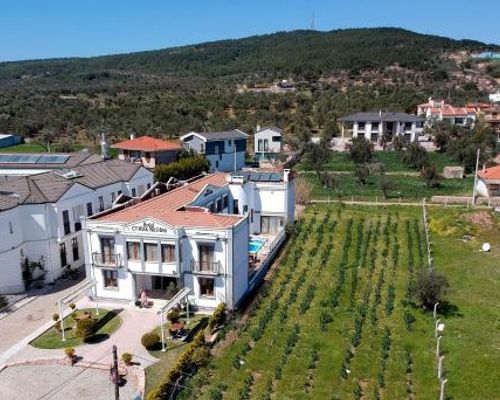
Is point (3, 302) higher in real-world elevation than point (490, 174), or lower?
lower

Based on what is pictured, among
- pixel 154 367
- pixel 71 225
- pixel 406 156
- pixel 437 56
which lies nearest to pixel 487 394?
pixel 154 367

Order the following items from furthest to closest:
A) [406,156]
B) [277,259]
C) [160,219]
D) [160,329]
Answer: [406,156] < [277,259] < [160,219] < [160,329]

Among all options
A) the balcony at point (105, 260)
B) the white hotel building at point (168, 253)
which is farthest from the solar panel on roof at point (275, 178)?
the balcony at point (105, 260)

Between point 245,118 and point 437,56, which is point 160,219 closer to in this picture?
point 245,118

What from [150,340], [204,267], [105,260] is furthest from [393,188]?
[150,340]

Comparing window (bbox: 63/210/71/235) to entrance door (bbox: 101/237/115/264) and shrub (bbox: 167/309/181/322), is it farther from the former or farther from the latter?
shrub (bbox: 167/309/181/322)

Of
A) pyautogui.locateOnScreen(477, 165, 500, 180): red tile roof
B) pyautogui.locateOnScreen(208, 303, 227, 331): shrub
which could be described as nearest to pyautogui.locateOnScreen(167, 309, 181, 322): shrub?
pyautogui.locateOnScreen(208, 303, 227, 331): shrub

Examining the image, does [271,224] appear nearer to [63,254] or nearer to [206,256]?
[206,256]
